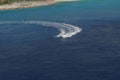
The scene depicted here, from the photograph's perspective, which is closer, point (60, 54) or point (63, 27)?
point (60, 54)

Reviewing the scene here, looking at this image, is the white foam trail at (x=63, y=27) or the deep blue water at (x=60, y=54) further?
the white foam trail at (x=63, y=27)

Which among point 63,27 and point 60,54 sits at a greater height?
point 60,54

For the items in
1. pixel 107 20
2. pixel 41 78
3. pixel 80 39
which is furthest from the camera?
pixel 107 20

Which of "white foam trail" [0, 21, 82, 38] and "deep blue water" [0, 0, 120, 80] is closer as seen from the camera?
"deep blue water" [0, 0, 120, 80]

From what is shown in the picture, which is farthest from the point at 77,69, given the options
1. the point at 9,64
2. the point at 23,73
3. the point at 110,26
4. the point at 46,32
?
the point at 110,26

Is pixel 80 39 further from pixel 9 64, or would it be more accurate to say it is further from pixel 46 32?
pixel 9 64

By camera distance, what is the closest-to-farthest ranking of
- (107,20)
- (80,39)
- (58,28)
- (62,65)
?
(62,65) → (80,39) → (58,28) → (107,20)

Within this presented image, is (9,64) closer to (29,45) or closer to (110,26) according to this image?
(29,45)

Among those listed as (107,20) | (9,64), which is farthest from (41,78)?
(107,20)

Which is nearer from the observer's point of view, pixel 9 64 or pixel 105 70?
pixel 105 70
